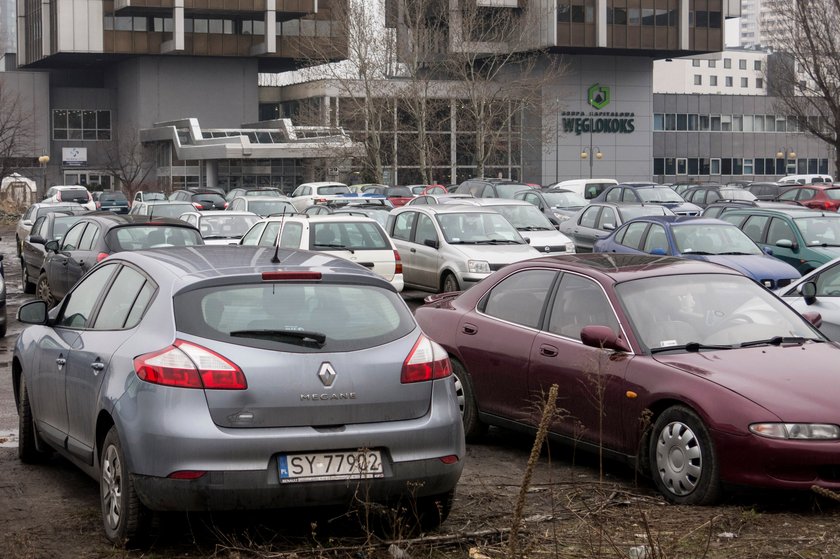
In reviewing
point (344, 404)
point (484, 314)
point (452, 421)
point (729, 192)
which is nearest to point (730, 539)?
point (452, 421)

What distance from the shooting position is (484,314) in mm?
9242

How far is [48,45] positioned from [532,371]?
87160 millimetres

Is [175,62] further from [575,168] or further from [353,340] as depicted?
[353,340]

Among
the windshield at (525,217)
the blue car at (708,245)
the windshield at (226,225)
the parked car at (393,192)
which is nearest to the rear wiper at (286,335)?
the blue car at (708,245)

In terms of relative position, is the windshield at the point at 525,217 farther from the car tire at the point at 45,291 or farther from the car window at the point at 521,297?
the car window at the point at 521,297

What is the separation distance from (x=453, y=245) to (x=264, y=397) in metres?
15.2

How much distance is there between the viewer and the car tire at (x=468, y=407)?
9102 mm

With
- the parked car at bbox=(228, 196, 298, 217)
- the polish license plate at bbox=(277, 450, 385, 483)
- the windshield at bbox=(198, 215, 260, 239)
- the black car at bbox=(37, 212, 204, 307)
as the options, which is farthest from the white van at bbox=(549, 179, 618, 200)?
the polish license plate at bbox=(277, 450, 385, 483)

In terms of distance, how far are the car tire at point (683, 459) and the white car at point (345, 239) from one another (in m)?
12.5

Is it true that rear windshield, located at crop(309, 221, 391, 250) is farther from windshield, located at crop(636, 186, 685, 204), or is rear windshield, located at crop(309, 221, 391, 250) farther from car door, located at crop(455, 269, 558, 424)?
windshield, located at crop(636, 186, 685, 204)

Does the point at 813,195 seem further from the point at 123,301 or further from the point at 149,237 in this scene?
the point at 123,301

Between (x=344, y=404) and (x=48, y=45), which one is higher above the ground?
(x=48, y=45)

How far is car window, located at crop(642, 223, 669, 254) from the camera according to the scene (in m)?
19.3

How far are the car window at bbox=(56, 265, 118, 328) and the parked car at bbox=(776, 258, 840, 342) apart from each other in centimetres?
587
